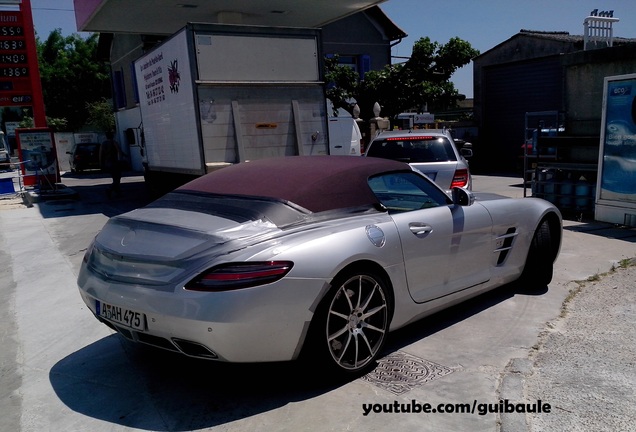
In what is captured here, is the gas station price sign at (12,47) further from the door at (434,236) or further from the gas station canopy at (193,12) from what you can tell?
the door at (434,236)

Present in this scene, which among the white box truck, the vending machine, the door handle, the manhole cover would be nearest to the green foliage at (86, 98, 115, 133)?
the white box truck

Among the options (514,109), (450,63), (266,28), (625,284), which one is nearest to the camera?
(625,284)

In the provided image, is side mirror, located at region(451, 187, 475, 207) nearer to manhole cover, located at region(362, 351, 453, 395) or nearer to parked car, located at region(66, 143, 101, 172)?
manhole cover, located at region(362, 351, 453, 395)

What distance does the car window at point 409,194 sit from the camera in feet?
14.7

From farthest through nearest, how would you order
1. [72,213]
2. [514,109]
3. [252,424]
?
[514,109] → [72,213] → [252,424]

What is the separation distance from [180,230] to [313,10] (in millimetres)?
15712

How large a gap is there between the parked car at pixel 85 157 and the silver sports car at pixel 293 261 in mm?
25730

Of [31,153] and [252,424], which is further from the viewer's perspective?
[31,153]

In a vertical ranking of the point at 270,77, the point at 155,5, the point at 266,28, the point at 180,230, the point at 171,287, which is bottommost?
the point at 171,287

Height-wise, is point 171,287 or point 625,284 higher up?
point 171,287

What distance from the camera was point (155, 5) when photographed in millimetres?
15625

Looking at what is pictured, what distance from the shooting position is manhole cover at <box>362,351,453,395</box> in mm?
3553

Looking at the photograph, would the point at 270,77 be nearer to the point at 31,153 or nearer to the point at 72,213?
the point at 72,213

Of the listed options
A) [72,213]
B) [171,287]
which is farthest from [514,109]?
[171,287]
